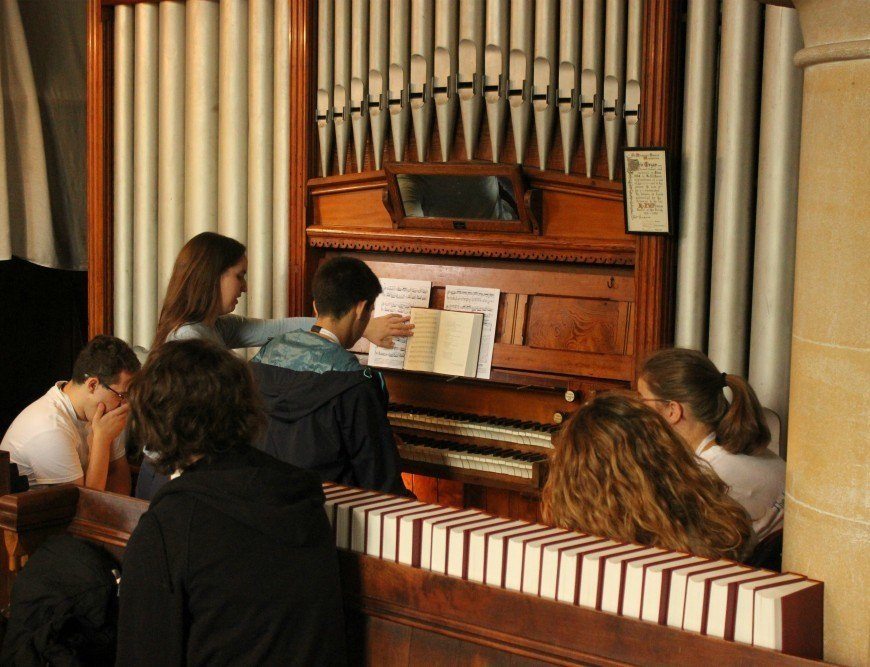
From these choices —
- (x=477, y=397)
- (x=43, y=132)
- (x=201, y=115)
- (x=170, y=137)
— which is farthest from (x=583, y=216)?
(x=43, y=132)

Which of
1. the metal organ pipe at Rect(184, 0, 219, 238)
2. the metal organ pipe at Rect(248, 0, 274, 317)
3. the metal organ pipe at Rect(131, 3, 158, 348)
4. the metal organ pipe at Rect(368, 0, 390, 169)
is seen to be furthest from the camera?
the metal organ pipe at Rect(131, 3, 158, 348)

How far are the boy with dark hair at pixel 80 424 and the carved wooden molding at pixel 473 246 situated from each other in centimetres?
128

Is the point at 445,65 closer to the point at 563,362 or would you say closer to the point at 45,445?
the point at 563,362

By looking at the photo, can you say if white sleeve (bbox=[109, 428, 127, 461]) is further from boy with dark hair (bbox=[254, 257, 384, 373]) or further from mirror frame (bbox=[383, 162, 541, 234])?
mirror frame (bbox=[383, 162, 541, 234])

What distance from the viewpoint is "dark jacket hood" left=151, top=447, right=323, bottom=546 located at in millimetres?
2184

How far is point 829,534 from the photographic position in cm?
209

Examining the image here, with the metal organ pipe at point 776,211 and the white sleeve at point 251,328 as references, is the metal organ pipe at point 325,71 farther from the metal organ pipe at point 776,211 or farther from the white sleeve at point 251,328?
the metal organ pipe at point 776,211

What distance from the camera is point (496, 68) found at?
14.9ft

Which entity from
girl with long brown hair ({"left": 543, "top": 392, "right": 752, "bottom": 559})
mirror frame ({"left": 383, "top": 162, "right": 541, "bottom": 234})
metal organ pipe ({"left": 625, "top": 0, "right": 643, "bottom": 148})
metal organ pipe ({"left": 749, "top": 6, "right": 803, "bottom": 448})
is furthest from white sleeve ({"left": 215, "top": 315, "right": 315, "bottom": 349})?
girl with long brown hair ({"left": 543, "top": 392, "right": 752, "bottom": 559})

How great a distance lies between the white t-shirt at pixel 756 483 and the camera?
10.1 feet

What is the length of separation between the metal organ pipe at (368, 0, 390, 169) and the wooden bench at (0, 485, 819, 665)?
2815 millimetres

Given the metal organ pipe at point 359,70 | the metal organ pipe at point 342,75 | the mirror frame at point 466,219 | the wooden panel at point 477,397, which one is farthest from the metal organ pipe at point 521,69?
the wooden panel at point 477,397

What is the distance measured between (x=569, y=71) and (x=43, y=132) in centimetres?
322

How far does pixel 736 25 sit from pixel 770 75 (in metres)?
0.24
